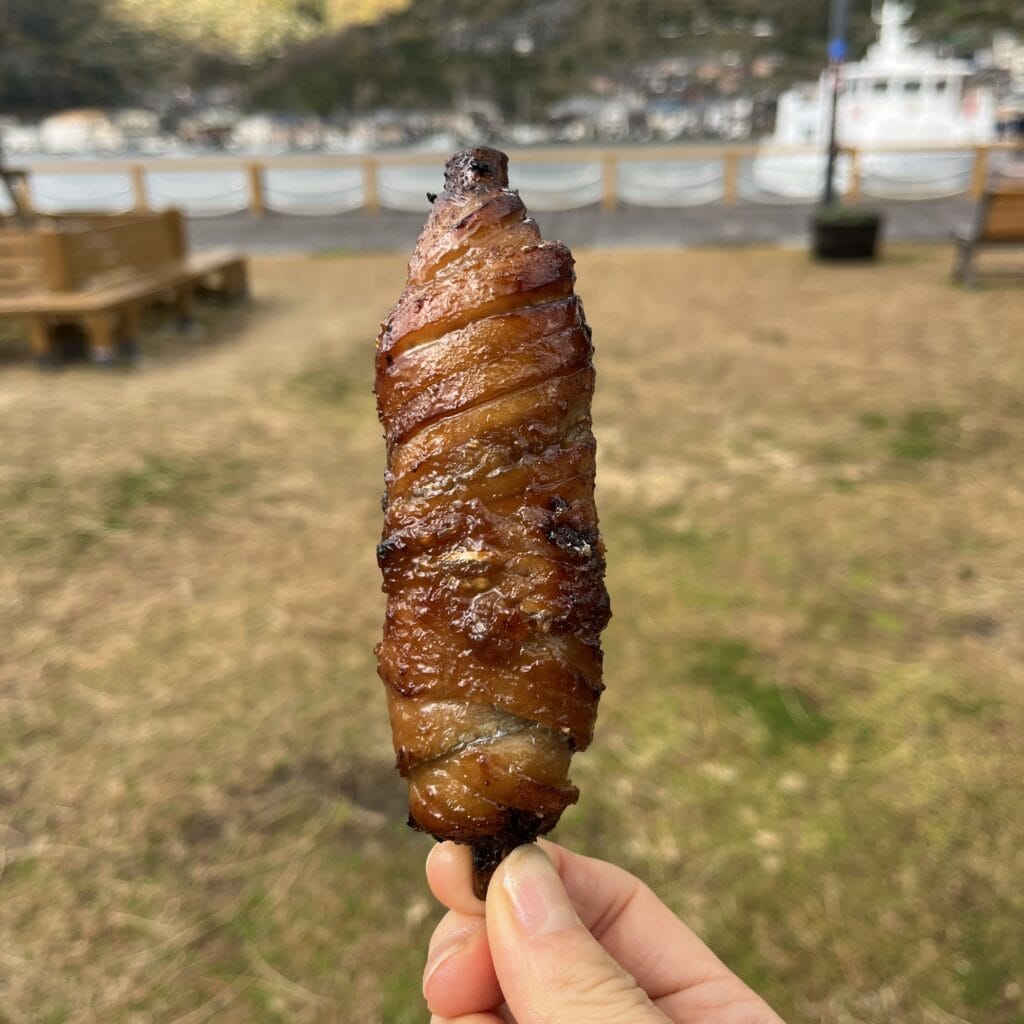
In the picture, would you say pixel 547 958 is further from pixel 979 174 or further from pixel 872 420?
pixel 979 174

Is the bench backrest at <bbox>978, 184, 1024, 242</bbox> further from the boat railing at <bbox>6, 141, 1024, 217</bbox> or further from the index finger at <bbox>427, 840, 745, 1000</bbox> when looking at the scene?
the index finger at <bbox>427, 840, 745, 1000</bbox>

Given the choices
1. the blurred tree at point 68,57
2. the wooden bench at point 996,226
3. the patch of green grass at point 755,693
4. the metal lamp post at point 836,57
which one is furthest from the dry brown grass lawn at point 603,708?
the blurred tree at point 68,57

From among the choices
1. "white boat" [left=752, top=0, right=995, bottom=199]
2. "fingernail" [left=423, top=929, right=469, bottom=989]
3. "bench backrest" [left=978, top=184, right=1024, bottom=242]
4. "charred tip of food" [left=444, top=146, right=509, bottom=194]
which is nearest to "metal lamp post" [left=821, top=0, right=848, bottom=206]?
"bench backrest" [left=978, top=184, right=1024, bottom=242]

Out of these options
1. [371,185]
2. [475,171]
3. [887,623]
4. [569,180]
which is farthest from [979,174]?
[475,171]

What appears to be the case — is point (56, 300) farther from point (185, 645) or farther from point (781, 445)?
point (781, 445)

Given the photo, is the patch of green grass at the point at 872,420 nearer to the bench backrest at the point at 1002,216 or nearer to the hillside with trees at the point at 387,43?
the bench backrest at the point at 1002,216

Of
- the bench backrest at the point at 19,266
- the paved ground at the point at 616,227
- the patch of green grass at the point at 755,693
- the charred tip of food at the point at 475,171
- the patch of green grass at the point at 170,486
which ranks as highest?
the charred tip of food at the point at 475,171
